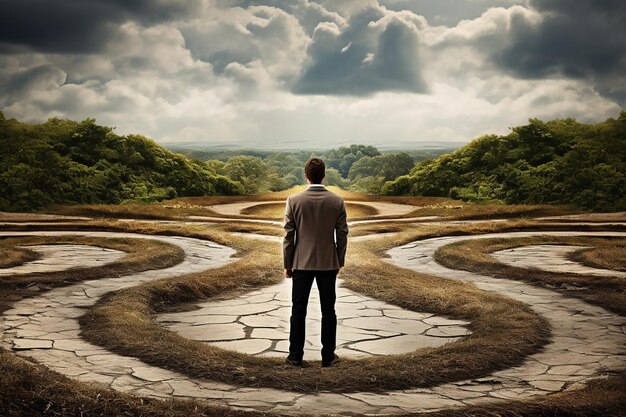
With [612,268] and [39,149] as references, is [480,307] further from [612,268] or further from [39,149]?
[39,149]

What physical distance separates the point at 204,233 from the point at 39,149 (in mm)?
15019

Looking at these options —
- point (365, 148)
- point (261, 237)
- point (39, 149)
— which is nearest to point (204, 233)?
point (261, 237)

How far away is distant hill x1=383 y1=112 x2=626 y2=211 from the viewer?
2517cm

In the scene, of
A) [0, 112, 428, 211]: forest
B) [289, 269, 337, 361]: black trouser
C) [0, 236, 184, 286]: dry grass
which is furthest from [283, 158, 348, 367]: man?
[0, 112, 428, 211]: forest

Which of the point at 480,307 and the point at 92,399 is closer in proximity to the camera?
the point at 92,399

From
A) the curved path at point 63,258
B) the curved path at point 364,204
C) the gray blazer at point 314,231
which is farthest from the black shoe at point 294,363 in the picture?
the curved path at point 364,204

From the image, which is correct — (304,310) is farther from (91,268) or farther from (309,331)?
(91,268)

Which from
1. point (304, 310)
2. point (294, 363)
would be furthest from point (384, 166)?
point (294, 363)

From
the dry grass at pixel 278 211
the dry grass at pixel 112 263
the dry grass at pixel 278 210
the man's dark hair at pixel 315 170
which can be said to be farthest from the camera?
the dry grass at pixel 278 211

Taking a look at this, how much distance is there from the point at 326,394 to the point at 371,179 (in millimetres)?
28513

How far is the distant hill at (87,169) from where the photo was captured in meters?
25.3

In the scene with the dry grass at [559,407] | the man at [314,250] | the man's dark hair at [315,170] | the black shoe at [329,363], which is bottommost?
the black shoe at [329,363]

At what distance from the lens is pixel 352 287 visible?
29.0 ft

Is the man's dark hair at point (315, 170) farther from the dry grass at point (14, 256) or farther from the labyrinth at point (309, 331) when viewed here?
the dry grass at point (14, 256)
